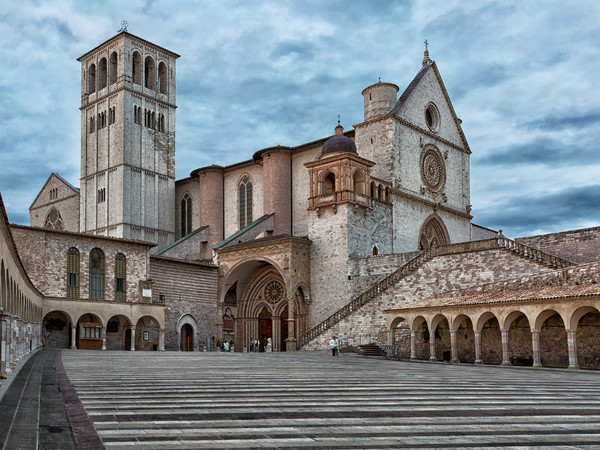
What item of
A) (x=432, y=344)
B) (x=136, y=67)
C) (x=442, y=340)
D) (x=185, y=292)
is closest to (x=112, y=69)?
(x=136, y=67)

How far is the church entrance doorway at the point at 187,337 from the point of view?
41781mm

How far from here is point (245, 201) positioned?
166ft

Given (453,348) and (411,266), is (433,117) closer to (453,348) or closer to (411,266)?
(411,266)

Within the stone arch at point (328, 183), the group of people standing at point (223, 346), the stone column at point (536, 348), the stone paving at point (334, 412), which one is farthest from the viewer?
the group of people standing at point (223, 346)

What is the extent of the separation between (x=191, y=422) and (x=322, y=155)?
3393cm

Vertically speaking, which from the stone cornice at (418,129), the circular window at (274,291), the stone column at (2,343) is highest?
the stone cornice at (418,129)

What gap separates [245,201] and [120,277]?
47.9 ft

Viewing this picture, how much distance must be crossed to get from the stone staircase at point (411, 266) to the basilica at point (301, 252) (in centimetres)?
8

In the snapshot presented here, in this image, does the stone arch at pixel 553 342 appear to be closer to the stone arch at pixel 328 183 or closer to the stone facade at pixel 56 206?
the stone arch at pixel 328 183

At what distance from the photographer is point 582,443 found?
6812mm

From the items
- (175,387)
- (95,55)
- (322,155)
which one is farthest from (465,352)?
(95,55)

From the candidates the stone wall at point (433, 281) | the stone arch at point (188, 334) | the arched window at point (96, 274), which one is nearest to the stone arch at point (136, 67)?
the arched window at point (96, 274)

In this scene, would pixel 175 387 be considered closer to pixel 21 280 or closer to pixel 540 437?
pixel 540 437

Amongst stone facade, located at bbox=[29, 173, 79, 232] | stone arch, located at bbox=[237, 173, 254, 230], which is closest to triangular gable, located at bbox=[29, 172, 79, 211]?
stone facade, located at bbox=[29, 173, 79, 232]
